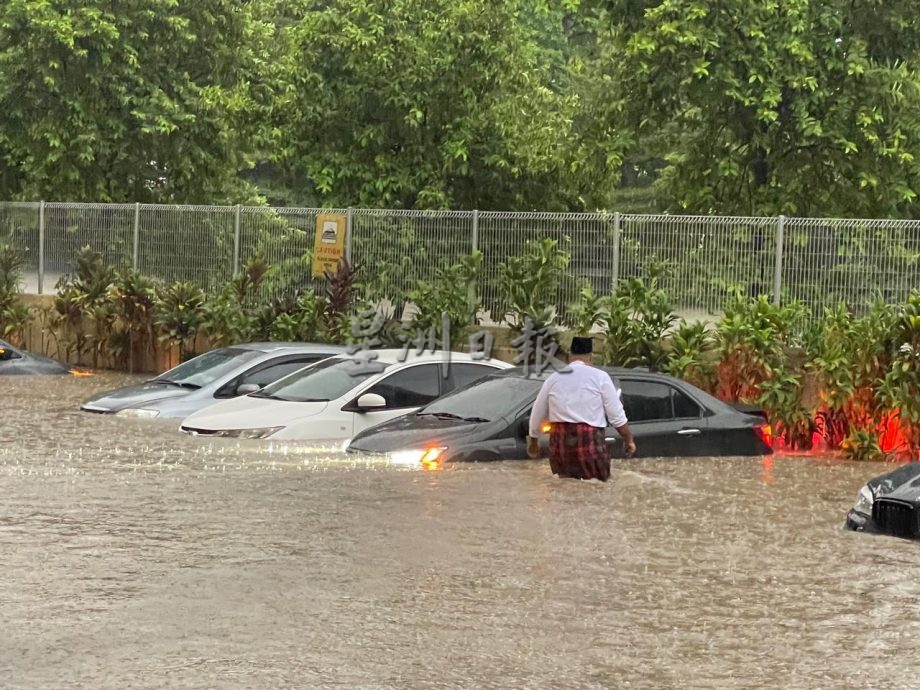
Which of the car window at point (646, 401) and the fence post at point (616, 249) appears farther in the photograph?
the fence post at point (616, 249)

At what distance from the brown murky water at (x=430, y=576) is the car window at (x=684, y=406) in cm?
55

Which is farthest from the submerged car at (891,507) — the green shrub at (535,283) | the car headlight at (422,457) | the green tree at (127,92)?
the green tree at (127,92)

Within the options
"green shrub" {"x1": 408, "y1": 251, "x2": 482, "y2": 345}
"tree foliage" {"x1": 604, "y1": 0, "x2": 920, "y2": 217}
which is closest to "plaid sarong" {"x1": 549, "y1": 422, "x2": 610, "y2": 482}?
"green shrub" {"x1": 408, "y1": 251, "x2": 482, "y2": 345}

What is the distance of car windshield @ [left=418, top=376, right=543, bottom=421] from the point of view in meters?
14.8

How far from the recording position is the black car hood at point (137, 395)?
18828 mm

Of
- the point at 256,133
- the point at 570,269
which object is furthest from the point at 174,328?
the point at 570,269

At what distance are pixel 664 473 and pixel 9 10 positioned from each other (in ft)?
66.4

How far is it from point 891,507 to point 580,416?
2.74 metres

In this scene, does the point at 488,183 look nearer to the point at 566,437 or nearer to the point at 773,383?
the point at 773,383

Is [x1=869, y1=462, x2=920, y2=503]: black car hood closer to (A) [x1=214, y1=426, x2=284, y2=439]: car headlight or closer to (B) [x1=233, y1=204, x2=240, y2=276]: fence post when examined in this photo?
(A) [x1=214, y1=426, x2=284, y2=439]: car headlight

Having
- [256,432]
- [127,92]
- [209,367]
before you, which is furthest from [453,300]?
[127,92]

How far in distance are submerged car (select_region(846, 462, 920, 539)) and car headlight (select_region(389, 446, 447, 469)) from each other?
11.5 feet

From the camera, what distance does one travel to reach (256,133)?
2783 cm

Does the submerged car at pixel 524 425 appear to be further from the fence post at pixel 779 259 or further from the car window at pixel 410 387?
the fence post at pixel 779 259
